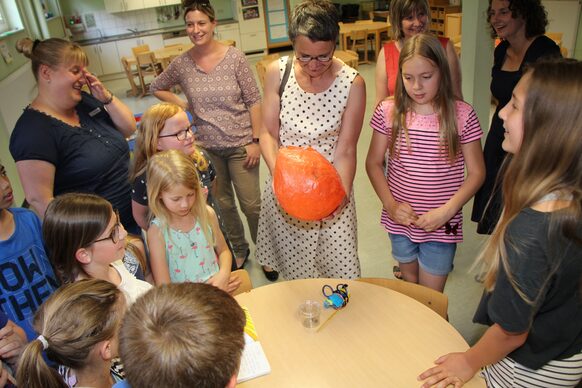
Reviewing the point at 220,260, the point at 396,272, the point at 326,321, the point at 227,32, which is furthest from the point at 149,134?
the point at 227,32

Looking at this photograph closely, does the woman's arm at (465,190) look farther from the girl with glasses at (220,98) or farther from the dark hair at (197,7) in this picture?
the dark hair at (197,7)

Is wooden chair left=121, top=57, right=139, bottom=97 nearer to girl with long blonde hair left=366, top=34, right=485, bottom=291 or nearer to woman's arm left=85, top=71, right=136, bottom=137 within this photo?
woman's arm left=85, top=71, right=136, bottom=137

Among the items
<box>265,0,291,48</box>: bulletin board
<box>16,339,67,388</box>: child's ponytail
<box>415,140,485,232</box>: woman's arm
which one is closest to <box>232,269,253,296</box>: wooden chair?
<box>415,140,485,232</box>: woman's arm

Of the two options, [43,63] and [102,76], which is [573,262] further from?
[102,76]

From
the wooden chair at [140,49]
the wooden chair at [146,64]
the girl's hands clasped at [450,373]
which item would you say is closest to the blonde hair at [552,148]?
the girl's hands clasped at [450,373]

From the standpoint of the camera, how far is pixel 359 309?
1.61 metres

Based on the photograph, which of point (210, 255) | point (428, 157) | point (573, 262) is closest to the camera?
point (573, 262)

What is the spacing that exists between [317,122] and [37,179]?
47.5 inches

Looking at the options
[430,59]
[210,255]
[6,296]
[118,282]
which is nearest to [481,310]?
[430,59]

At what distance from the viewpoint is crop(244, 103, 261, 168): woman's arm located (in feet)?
8.72

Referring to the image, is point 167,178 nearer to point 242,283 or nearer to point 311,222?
point 242,283

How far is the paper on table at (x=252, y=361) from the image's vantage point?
1.38m

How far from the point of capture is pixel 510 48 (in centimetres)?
248

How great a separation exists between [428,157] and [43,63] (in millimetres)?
1715
